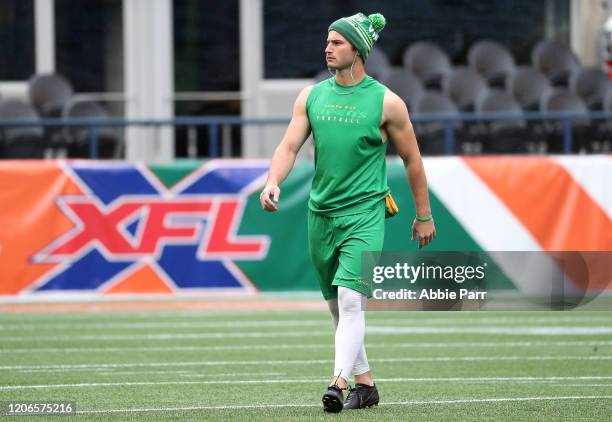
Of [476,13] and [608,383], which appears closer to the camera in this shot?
[608,383]

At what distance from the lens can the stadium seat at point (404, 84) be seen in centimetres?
2070

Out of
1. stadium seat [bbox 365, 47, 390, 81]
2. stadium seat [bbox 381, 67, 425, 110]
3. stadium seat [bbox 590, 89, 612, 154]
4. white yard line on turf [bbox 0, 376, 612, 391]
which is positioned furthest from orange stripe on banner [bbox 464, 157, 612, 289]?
white yard line on turf [bbox 0, 376, 612, 391]

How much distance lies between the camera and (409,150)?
772 centimetres

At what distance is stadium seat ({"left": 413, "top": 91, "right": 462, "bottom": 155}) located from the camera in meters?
19.8

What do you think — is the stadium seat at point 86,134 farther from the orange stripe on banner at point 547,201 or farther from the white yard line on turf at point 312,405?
the white yard line on turf at point 312,405

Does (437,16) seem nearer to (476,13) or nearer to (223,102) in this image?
(476,13)

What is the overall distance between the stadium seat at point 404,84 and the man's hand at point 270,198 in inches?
523

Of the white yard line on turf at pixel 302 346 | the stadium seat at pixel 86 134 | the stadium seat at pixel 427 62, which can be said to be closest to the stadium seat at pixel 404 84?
the stadium seat at pixel 427 62

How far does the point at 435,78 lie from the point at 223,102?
4119mm

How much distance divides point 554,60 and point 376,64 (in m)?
2.93

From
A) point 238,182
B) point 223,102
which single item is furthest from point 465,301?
point 223,102

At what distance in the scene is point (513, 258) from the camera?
6.82 m

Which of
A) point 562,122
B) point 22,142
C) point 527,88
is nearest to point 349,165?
point 562,122

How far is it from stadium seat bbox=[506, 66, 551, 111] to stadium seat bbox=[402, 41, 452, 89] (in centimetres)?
97
